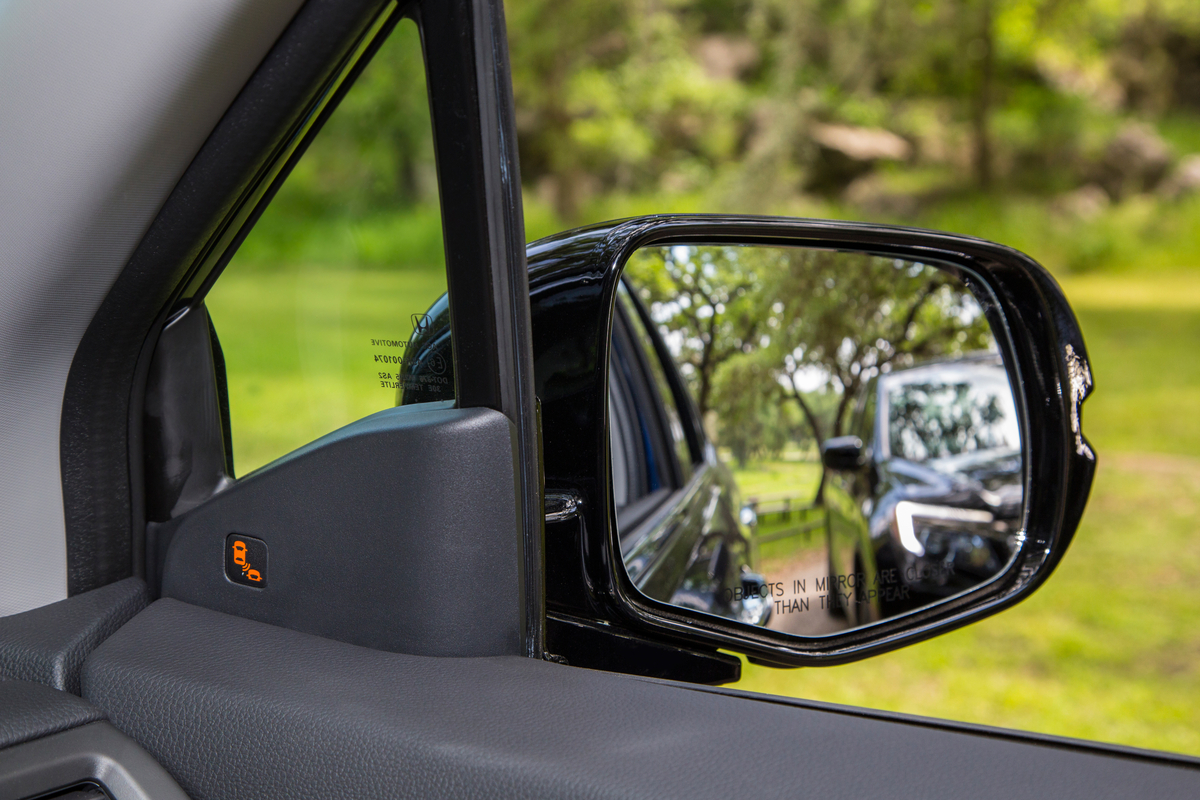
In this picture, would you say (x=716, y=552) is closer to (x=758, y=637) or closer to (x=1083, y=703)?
(x=758, y=637)

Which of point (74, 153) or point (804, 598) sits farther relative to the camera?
point (804, 598)

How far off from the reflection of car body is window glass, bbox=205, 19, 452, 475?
0.77 feet

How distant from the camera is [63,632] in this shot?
4.27 feet

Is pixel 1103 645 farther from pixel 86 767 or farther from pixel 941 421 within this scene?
pixel 86 767

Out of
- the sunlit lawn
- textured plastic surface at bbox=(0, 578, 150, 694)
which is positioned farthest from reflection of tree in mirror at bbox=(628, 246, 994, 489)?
the sunlit lawn

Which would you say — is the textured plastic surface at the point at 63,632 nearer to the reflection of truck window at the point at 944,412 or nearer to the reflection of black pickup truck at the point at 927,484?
the reflection of black pickup truck at the point at 927,484

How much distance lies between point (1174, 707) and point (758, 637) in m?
5.57

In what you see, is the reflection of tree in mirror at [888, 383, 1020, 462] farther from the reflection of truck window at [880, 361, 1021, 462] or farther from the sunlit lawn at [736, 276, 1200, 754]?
the sunlit lawn at [736, 276, 1200, 754]

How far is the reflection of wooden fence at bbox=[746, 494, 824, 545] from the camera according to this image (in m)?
1.97

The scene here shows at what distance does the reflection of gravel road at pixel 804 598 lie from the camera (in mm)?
1688

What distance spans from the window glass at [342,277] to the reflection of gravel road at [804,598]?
0.81 m

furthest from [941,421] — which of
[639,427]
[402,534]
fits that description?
[402,534]

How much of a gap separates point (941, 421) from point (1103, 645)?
5054mm

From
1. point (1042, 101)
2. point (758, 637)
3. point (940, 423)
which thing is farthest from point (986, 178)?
point (758, 637)
